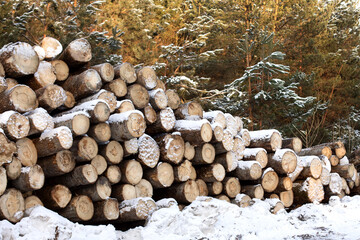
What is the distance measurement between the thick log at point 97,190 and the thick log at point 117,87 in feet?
4.30

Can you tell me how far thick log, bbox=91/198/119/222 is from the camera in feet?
16.6

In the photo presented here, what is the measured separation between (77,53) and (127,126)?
138 centimetres

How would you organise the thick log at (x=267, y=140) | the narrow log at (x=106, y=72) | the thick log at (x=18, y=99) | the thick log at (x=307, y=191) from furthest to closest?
the thick log at (x=307, y=191) → the thick log at (x=267, y=140) → the narrow log at (x=106, y=72) → the thick log at (x=18, y=99)

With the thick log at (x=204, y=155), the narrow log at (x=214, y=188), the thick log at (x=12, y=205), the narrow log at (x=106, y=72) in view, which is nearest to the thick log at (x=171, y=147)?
the thick log at (x=204, y=155)

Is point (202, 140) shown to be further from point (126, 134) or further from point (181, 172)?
point (126, 134)

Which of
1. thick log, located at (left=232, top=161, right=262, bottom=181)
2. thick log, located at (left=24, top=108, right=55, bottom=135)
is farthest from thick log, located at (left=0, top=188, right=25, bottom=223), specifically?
thick log, located at (left=232, top=161, right=262, bottom=181)

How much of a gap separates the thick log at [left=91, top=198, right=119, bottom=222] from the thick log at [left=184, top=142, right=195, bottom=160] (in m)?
1.43

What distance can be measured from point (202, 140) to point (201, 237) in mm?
1902

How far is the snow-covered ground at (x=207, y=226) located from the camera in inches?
161

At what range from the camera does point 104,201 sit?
511 centimetres

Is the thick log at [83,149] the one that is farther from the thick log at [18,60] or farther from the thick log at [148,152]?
the thick log at [18,60]

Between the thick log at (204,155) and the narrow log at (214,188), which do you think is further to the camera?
the narrow log at (214,188)

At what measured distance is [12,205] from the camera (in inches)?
169

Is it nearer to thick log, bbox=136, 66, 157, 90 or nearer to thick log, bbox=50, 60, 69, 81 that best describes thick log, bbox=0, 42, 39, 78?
thick log, bbox=50, 60, 69, 81
